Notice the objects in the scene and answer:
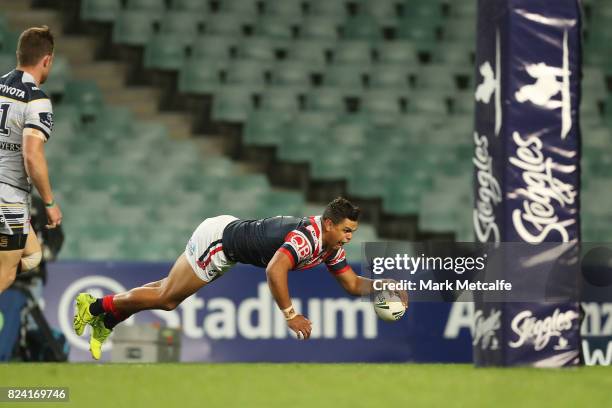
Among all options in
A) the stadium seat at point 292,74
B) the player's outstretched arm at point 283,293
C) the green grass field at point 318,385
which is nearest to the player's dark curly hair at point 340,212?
the player's outstretched arm at point 283,293

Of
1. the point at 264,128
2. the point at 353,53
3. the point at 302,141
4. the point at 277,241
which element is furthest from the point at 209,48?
the point at 277,241

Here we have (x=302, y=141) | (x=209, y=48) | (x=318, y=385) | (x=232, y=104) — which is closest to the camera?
(x=318, y=385)

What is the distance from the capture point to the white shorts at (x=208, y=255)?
7605 millimetres

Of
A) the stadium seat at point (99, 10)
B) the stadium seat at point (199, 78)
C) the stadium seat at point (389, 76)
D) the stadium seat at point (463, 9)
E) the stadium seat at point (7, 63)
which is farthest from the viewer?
the stadium seat at point (463, 9)

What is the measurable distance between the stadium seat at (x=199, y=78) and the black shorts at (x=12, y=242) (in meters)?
7.66

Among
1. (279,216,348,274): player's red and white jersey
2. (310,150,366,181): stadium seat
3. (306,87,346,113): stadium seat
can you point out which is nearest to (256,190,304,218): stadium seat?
(310,150,366,181): stadium seat

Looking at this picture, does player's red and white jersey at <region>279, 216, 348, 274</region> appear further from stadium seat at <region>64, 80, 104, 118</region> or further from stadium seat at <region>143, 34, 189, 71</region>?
stadium seat at <region>143, 34, 189, 71</region>

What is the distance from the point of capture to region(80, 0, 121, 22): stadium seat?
14609 millimetres

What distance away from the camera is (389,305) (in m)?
7.33

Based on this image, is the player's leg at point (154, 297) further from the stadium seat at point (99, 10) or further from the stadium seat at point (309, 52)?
the stadium seat at point (99, 10)

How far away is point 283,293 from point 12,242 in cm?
169

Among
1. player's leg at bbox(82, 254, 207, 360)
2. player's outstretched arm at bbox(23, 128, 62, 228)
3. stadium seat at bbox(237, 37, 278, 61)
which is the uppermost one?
stadium seat at bbox(237, 37, 278, 61)

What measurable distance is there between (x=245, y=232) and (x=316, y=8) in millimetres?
8208

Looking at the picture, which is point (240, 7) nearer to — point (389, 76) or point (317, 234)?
point (389, 76)
